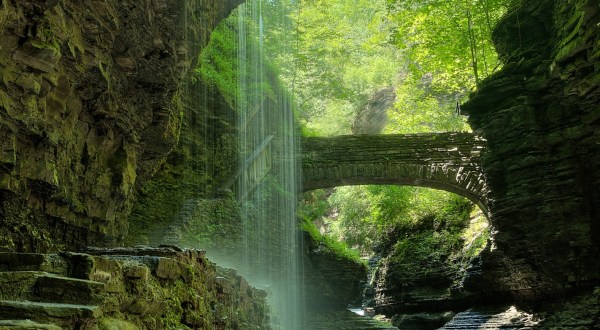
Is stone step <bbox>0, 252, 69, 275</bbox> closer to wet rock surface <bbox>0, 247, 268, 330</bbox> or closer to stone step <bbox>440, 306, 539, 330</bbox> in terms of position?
wet rock surface <bbox>0, 247, 268, 330</bbox>

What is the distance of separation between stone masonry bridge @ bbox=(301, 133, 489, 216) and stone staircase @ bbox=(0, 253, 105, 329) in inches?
528

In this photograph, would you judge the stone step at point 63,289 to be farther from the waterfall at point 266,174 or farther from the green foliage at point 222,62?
the green foliage at point 222,62

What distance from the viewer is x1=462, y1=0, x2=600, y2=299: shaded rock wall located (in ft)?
37.0

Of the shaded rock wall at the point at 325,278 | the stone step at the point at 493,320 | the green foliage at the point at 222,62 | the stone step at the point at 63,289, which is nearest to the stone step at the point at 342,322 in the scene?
the shaded rock wall at the point at 325,278

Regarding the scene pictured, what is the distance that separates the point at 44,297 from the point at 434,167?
1445 centimetres

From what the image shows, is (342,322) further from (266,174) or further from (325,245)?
(266,174)

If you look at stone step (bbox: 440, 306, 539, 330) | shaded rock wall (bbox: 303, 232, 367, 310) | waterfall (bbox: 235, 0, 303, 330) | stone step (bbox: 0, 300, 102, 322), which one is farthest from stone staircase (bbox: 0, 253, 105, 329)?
shaded rock wall (bbox: 303, 232, 367, 310)

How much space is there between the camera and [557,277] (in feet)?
38.6

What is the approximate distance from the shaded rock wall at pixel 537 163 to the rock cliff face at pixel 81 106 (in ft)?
24.8

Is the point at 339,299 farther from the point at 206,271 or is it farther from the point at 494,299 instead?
the point at 206,271

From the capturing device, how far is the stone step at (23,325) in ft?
7.84

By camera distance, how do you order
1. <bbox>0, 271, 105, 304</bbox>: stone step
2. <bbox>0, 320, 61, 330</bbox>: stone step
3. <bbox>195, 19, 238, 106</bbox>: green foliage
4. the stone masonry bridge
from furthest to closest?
the stone masonry bridge → <bbox>195, 19, 238, 106</bbox>: green foliage → <bbox>0, 271, 105, 304</bbox>: stone step → <bbox>0, 320, 61, 330</bbox>: stone step

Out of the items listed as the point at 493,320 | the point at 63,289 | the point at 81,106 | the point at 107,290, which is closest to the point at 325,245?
the point at 493,320

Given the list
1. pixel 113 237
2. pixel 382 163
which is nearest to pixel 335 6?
pixel 382 163
